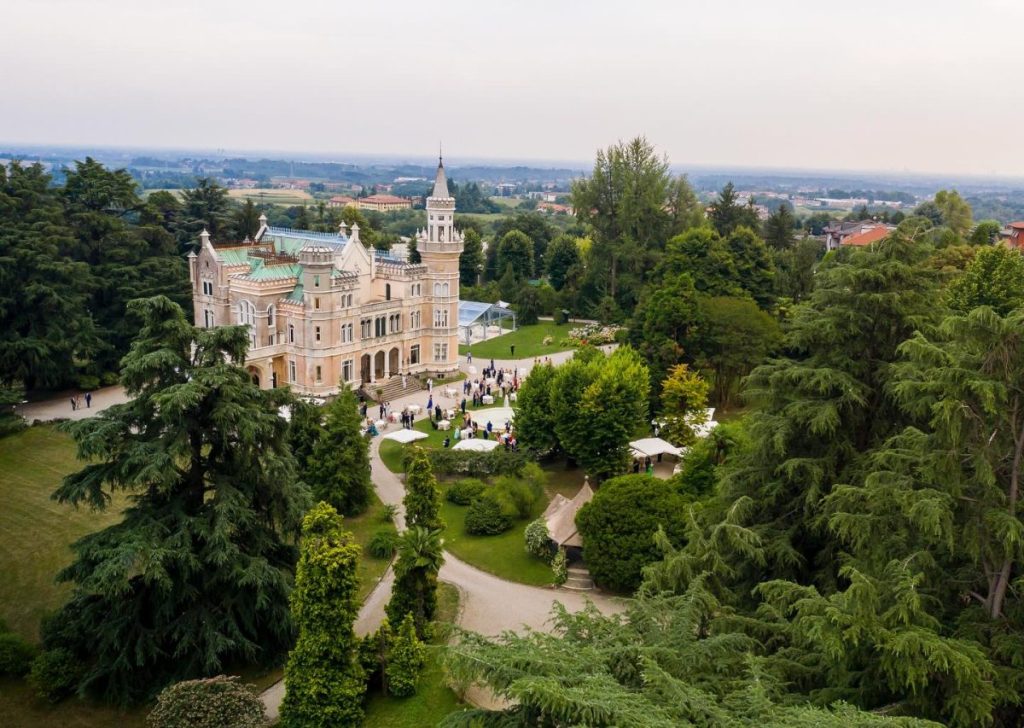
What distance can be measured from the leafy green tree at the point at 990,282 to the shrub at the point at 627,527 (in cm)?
1660

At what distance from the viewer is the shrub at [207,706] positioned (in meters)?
18.2

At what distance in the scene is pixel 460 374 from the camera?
5269 cm

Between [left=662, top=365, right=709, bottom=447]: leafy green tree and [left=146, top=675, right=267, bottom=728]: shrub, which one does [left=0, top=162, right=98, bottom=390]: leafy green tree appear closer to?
[left=146, top=675, right=267, bottom=728]: shrub

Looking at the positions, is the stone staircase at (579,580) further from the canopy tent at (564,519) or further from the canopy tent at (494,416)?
the canopy tent at (494,416)

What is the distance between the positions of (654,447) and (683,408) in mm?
2874

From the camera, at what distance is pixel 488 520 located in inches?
1196

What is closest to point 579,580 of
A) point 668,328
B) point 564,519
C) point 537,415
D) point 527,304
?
point 564,519

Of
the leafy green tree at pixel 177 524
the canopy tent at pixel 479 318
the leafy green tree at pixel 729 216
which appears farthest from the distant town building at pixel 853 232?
the leafy green tree at pixel 177 524

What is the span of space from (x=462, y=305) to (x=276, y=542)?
145 ft

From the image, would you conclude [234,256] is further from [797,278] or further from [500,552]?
[797,278]

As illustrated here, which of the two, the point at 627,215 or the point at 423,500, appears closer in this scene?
the point at 423,500

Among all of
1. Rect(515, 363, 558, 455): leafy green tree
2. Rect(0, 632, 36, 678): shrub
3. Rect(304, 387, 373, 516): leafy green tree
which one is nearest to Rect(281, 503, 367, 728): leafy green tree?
Rect(0, 632, 36, 678): shrub

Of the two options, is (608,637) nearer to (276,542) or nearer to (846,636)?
(846,636)

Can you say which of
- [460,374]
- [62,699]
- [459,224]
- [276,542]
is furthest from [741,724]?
[459,224]
